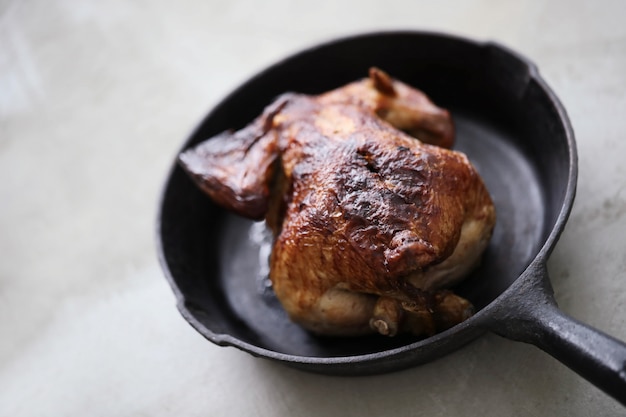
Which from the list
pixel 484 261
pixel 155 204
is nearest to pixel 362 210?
pixel 484 261

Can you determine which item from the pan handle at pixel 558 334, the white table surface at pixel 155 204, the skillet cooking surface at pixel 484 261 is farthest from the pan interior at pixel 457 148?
the pan handle at pixel 558 334

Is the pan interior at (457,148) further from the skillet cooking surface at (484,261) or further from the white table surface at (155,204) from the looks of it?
the white table surface at (155,204)

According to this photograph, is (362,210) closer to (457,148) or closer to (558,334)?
(558,334)

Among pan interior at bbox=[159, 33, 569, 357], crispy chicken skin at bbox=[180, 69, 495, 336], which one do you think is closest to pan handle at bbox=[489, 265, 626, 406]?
crispy chicken skin at bbox=[180, 69, 495, 336]

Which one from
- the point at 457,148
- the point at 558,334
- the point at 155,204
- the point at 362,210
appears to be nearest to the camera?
the point at 558,334

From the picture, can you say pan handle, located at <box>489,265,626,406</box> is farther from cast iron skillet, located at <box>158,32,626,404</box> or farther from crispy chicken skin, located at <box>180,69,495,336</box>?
crispy chicken skin, located at <box>180,69,495,336</box>
